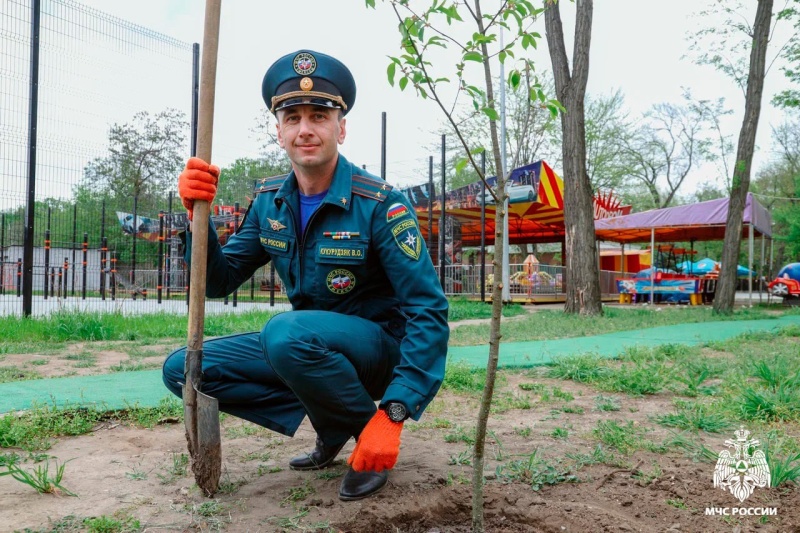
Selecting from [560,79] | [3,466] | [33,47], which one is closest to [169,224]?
[33,47]

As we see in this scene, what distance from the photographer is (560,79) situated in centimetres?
1004

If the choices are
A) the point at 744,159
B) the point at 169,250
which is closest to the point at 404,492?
the point at 744,159

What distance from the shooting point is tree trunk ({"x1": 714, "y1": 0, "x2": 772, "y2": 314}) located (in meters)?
10.5

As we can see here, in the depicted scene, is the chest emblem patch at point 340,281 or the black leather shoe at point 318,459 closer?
the chest emblem patch at point 340,281

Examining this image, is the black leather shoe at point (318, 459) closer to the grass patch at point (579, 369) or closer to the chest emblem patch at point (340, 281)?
the chest emblem patch at point (340, 281)

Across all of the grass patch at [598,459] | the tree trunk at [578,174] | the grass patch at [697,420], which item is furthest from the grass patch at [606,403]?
the tree trunk at [578,174]

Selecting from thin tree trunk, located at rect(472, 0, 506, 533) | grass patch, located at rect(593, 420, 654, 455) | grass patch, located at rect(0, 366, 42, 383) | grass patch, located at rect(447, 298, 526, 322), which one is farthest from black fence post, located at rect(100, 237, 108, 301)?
thin tree trunk, located at rect(472, 0, 506, 533)

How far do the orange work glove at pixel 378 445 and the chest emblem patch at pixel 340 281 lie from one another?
1.72 feet

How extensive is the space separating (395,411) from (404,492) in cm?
36

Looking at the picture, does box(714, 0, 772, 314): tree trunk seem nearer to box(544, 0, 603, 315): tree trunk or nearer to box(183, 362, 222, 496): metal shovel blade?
box(544, 0, 603, 315): tree trunk

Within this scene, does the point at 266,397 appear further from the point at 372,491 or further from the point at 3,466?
the point at 3,466

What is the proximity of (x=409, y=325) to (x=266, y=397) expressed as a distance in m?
0.70

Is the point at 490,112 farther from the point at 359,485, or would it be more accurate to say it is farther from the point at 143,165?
the point at 143,165

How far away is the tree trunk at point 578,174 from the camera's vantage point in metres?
9.85
